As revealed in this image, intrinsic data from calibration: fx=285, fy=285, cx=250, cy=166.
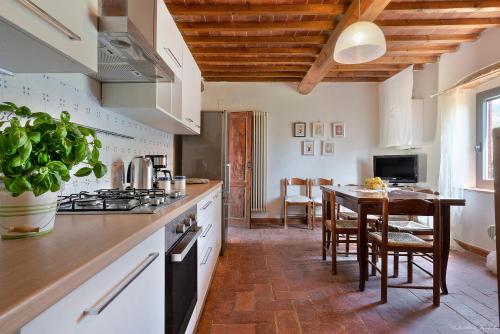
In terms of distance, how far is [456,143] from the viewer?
3.52 meters

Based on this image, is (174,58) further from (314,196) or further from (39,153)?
(314,196)

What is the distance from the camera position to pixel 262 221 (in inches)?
204

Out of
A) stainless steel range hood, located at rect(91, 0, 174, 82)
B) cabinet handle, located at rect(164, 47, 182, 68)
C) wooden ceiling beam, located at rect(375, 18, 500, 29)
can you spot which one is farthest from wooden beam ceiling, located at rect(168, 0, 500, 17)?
stainless steel range hood, located at rect(91, 0, 174, 82)

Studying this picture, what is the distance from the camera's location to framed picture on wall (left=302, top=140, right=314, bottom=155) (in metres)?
5.21

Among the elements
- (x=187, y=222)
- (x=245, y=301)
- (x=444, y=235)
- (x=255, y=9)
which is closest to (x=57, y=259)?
(x=187, y=222)

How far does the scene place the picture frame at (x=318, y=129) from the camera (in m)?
5.19

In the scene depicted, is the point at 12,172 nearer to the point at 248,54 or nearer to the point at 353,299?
the point at 353,299

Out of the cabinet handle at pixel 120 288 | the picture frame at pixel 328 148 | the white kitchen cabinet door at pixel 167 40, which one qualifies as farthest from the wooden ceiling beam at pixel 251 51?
the cabinet handle at pixel 120 288

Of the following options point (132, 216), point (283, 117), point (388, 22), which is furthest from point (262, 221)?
point (132, 216)

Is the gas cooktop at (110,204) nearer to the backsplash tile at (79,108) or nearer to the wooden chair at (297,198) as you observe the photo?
the backsplash tile at (79,108)

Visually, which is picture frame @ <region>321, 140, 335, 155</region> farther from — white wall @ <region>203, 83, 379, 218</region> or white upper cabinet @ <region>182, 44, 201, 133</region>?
white upper cabinet @ <region>182, 44, 201, 133</region>

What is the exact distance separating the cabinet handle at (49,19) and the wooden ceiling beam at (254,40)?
108 inches

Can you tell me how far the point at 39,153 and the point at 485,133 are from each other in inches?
162

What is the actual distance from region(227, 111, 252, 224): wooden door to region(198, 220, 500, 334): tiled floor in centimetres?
193
